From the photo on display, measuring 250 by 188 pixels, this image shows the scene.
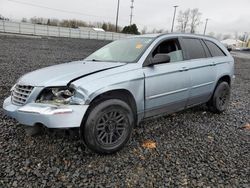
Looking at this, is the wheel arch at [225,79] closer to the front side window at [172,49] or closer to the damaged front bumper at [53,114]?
the front side window at [172,49]

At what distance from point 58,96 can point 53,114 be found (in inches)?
10.3

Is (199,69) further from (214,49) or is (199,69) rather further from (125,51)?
(125,51)

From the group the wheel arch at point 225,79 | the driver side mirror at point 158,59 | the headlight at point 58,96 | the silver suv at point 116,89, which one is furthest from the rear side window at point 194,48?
the headlight at point 58,96

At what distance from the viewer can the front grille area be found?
2.86 metres

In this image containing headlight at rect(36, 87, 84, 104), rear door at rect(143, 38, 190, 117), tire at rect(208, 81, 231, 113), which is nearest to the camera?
headlight at rect(36, 87, 84, 104)

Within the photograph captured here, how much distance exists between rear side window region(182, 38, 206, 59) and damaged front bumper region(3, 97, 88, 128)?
8.06 ft

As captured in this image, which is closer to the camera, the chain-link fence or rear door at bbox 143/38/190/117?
rear door at bbox 143/38/190/117

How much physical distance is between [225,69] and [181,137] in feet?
7.00

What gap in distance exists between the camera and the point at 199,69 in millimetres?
4258

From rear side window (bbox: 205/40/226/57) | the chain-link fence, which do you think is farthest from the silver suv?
the chain-link fence

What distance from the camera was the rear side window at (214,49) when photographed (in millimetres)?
4818

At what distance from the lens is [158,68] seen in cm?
350

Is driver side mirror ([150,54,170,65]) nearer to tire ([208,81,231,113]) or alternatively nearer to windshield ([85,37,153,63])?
windshield ([85,37,153,63])

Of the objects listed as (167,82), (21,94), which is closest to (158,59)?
(167,82)
